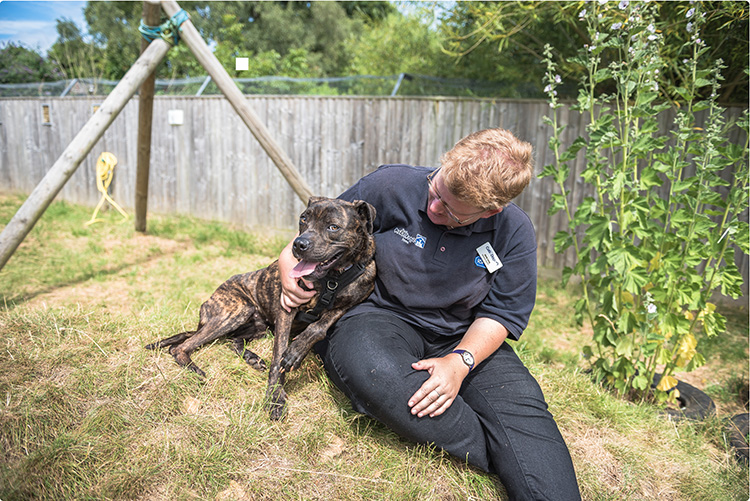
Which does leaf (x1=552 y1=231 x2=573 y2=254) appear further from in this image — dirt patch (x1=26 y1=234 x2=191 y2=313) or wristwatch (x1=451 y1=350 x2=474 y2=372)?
dirt patch (x1=26 y1=234 x2=191 y2=313)

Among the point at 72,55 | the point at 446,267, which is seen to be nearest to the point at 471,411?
the point at 446,267

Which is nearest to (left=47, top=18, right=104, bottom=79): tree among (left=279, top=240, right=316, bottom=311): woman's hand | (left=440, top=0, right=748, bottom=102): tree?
(left=440, top=0, right=748, bottom=102): tree

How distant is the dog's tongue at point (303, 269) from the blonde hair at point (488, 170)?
0.79 m

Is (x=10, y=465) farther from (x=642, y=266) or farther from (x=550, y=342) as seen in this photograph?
(x=550, y=342)

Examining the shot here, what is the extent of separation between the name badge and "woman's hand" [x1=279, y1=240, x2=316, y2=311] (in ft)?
3.05

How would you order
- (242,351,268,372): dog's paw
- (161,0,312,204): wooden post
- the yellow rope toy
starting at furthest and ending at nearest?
the yellow rope toy → (161,0,312,204): wooden post → (242,351,268,372): dog's paw

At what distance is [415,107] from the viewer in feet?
22.4

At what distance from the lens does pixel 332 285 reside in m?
2.50

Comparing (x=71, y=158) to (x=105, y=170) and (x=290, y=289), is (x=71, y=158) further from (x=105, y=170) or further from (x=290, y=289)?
(x=105, y=170)

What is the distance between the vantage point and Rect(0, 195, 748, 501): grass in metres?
2.04

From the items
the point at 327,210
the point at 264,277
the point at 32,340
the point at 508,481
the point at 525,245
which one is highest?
the point at 327,210

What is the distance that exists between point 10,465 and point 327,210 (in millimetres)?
1769

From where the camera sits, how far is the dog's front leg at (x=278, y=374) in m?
2.44

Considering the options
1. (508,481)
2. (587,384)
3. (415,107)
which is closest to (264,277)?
(508,481)
